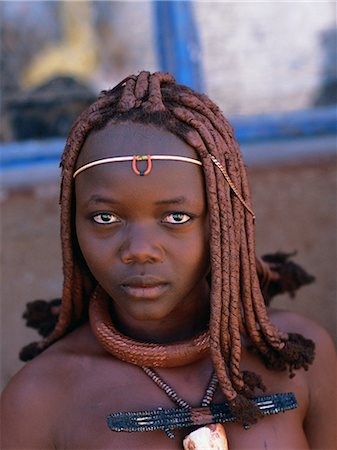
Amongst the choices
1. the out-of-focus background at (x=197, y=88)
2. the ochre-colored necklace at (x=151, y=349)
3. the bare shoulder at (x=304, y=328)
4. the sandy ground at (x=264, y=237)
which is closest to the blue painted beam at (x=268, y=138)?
the out-of-focus background at (x=197, y=88)

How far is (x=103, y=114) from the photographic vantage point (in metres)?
1.75

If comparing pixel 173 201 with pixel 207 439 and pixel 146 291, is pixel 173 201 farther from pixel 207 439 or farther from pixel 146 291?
pixel 207 439

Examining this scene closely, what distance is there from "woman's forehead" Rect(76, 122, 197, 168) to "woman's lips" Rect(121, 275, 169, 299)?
288mm

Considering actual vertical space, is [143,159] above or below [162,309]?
above

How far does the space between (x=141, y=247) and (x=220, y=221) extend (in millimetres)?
231

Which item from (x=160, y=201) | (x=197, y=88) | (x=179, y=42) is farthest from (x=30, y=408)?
(x=179, y=42)

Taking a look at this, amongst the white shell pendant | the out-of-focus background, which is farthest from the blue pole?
the white shell pendant

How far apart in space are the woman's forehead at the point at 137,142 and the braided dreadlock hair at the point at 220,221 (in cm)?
2

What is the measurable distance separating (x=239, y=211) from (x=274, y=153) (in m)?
2.14

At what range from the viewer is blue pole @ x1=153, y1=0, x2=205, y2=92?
3.95 meters

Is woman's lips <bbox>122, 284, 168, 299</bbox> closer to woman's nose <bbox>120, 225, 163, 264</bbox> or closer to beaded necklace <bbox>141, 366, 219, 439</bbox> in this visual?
woman's nose <bbox>120, 225, 163, 264</bbox>

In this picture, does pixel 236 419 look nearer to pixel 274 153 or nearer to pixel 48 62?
pixel 274 153

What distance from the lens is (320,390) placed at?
197cm

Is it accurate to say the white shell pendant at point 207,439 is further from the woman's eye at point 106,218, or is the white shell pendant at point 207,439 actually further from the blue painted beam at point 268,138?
the blue painted beam at point 268,138
